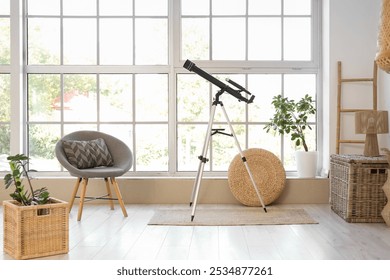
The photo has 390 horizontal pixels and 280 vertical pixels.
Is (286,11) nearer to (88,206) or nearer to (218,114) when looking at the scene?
(218,114)

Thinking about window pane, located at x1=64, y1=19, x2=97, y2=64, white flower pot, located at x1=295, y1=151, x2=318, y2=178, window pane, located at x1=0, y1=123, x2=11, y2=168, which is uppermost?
window pane, located at x1=64, y1=19, x2=97, y2=64

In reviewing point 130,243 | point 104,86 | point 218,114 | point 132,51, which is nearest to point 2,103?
point 104,86

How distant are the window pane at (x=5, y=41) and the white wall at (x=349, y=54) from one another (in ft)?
12.2

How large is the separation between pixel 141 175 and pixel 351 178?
251cm

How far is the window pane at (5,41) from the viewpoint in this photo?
20.0 feet

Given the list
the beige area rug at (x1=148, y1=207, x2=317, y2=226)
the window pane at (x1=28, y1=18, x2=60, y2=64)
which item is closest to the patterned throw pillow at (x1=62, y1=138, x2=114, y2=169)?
the beige area rug at (x1=148, y1=207, x2=317, y2=226)

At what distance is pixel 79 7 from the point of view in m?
6.11

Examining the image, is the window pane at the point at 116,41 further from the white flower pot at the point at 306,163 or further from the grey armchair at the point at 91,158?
the white flower pot at the point at 306,163

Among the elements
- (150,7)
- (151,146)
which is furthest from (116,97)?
(150,7)

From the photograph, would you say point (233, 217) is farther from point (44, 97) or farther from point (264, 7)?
point (44, 97)

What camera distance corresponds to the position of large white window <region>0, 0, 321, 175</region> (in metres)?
6.10

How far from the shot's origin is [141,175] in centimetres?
609

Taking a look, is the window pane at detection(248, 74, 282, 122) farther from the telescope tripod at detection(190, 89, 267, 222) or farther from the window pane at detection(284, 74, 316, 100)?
the telescope tripod at detection(190, 89, 267, 222)

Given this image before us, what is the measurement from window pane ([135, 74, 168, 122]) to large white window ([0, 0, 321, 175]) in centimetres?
1
